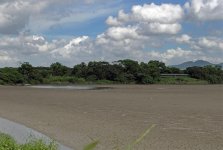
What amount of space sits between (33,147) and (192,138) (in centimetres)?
983

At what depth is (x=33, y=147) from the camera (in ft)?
27.4

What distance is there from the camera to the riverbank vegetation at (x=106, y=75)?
10512cm

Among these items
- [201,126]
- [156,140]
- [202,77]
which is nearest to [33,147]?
[156,140]

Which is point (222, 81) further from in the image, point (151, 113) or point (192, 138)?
point (192, 138)

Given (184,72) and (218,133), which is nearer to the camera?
(218,133)

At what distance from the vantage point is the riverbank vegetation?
105m

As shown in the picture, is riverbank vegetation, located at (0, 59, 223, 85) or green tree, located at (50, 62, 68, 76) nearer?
riverbank vegetation, located at (0, 59, 223, 85)

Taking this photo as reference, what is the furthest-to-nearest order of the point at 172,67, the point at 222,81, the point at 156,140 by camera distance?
the point at 172,67 < the point at 222,81 < the point at 156,140

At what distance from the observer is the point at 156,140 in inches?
653

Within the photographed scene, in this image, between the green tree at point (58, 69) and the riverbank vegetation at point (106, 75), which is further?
the green tree at point (58, 69)

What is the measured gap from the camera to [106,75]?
10838 centimetres

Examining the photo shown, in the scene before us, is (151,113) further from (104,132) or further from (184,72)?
(184,72)

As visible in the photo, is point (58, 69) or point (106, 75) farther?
point (58, 69)

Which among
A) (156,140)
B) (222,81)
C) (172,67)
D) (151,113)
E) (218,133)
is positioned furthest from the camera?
(172,67)
